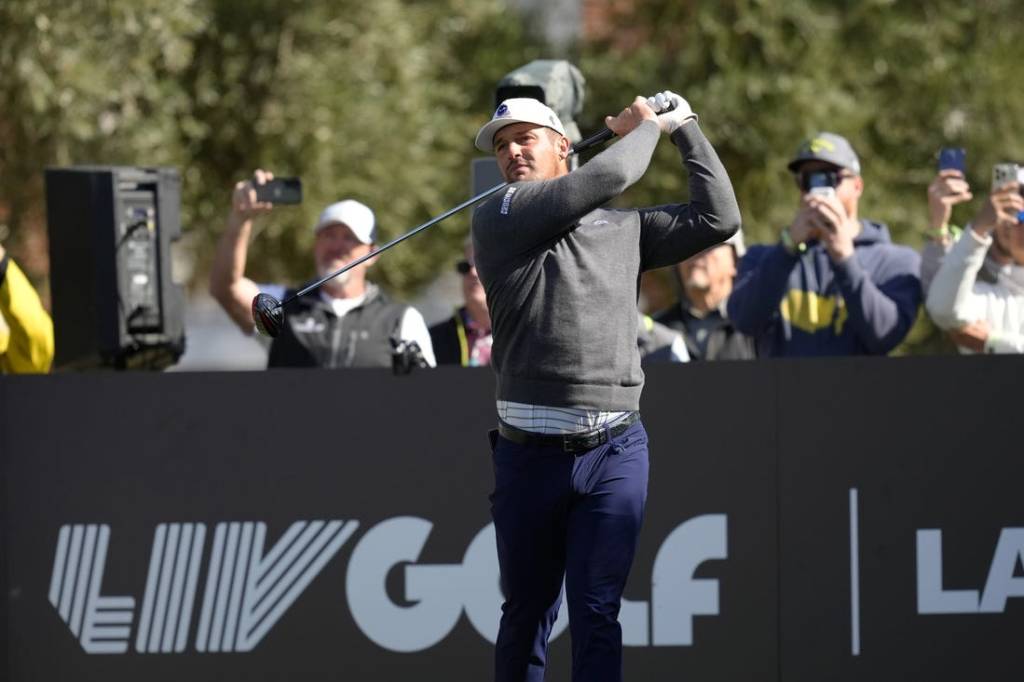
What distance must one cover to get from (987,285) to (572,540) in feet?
9.76

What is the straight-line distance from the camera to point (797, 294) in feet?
23.7

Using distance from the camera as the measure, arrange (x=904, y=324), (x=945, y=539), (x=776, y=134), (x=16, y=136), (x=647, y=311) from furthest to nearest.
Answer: (x=647, y=311) → (x=776, y=134) → (x=16, y=136) → (x=904, y=324) → (x=945, y=539)

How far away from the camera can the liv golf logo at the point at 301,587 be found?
6488 mm

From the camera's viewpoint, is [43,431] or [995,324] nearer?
[43,431]

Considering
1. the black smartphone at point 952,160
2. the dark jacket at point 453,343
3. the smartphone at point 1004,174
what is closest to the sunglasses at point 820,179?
the black smartphone at point 952,160

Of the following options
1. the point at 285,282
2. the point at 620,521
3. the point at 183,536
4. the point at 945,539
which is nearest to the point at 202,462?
the point at 183,536

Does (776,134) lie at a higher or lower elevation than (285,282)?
higher

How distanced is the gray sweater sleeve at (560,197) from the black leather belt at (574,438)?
0.55m

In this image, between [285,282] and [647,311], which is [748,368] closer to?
[285,282]

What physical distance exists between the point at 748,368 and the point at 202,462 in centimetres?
209

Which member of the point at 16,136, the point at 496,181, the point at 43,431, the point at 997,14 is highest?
the point at 997,14

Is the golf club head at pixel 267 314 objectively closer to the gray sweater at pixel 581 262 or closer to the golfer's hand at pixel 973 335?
the gray sweater at pixel 581 262

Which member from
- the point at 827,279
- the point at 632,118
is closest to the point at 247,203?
the point at 827,279

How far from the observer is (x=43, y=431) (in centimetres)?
657
